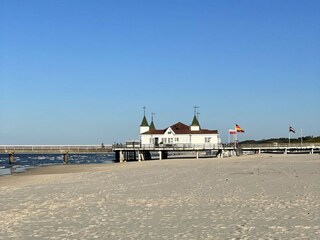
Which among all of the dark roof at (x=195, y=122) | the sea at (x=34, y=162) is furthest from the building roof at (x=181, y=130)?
the sea at (x=34, y=162)

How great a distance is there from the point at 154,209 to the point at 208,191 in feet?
13.8

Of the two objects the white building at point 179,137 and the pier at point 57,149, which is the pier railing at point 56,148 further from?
the white building at point 179,137

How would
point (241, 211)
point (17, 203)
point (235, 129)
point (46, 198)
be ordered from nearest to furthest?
point (241, 211) → point (17, 203) → point (46, 198) → point (235, 129)

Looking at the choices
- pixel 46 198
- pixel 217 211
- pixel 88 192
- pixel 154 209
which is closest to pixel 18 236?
pixel 154 209

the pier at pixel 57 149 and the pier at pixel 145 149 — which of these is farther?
the pier at pixel 57 149

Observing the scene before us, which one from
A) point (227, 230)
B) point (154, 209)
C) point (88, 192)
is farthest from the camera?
point (88, 192)

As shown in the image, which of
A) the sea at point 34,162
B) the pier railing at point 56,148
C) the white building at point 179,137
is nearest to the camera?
the sea at point 34,162

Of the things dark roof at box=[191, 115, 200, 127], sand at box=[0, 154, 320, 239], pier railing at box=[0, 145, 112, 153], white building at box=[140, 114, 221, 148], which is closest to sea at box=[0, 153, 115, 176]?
pier railing at box=[0, 145, 112, 153]

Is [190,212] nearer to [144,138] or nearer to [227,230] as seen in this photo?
[227,230]

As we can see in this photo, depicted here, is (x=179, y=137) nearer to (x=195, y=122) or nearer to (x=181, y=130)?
(x=181, y=130)

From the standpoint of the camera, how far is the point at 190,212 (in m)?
10.9

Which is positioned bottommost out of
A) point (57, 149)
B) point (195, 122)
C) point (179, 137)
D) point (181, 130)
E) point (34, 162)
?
point (34, 162)

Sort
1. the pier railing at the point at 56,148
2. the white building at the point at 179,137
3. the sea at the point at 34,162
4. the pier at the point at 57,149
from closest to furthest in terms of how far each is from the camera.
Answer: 1. the sea at the point at 34,162
2. the white building at the point at 179,137
3. the pier at the point at 57,149
4. the pier railing at the point at 56,148

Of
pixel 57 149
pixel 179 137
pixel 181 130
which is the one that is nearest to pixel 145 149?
pixel 179 137
